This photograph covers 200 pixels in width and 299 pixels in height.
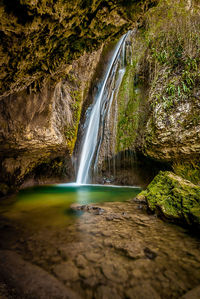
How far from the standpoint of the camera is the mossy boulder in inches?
117

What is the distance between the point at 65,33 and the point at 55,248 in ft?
9.96

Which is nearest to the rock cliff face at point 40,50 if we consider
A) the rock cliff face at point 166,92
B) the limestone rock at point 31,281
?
the limestone rock at point 31,281

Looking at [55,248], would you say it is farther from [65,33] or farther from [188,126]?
[188,126]

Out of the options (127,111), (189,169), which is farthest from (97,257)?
(127,111)

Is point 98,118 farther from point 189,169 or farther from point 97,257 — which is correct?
point 97,257

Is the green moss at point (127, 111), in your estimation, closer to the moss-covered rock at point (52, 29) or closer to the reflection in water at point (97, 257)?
the reflection in water at point (97, 257)

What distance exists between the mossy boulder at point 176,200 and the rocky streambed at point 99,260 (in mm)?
246

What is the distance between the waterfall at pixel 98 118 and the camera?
9.26m

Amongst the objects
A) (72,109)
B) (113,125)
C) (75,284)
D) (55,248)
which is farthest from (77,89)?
(75,284)

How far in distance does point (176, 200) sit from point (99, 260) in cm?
203

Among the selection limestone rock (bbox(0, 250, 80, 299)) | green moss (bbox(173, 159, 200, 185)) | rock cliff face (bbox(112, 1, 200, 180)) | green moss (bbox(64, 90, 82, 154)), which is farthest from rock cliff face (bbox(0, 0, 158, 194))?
green moss (bbox(173, 159, 200, 185))

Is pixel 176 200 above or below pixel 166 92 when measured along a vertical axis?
below

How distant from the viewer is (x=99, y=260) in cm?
210

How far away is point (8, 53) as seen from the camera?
2152mm
